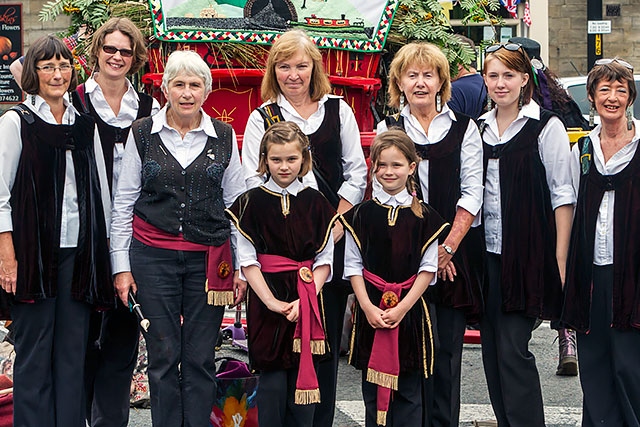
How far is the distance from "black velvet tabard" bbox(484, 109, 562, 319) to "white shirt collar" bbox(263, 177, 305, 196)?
0.96 m

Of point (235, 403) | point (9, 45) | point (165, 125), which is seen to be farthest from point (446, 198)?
point (9, 45)

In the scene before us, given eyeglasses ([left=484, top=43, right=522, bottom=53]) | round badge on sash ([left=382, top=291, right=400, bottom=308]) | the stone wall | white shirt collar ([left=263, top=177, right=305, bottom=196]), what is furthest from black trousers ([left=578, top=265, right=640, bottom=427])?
the stone wall

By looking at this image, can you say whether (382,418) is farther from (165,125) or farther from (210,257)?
(165,125)

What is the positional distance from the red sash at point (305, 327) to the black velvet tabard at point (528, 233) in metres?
0.90

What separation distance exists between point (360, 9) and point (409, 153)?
2000mm

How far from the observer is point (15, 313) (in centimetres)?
470

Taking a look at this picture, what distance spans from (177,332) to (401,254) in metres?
1.07

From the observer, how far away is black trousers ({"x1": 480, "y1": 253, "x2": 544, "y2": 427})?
488 centimetres

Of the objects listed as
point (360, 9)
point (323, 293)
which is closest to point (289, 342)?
point (323, 293)

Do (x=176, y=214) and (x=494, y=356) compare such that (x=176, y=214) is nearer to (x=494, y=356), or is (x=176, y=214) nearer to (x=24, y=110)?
(x=24, y=110)

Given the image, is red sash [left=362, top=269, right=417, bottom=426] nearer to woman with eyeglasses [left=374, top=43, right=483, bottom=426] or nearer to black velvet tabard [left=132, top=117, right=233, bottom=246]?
woman with eyeglasses [left=374, top=43, right=483, bottom=426]

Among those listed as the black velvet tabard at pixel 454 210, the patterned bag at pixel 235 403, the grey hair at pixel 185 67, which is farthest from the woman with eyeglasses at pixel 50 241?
the black velvet tabard at pixel 454 210

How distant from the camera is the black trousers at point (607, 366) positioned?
15.3 ft

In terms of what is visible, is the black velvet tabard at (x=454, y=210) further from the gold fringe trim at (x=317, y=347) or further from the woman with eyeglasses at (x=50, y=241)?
the woman with eyeglasses at (x=50, y=241)
